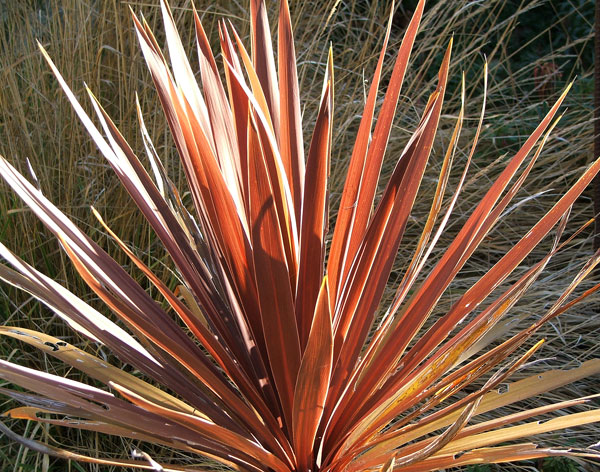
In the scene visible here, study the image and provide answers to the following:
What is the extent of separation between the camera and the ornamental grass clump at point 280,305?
3.19 ft

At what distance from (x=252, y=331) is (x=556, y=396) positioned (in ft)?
3.95

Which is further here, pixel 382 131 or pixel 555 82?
pixel 555 82

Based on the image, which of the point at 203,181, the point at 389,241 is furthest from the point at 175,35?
the point at 389,241

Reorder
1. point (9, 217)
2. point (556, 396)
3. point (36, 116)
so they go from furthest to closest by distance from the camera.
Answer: point (36, 116), point (9, 217), point (556, 396)

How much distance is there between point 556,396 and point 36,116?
1911mm

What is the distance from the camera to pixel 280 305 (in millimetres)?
930

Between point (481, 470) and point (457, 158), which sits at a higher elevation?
point (457, 158)

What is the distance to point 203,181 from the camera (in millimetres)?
1042

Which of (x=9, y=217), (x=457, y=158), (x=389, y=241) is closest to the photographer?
(x=389, y=241)

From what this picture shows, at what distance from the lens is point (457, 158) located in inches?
103

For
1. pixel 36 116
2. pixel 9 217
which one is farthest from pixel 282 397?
pixel 36 116

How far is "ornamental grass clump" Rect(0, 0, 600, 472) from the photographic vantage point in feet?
3.19

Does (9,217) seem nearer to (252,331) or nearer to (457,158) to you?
(252,331)

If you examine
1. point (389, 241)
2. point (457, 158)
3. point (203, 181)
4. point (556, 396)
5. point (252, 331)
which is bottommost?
point (556, 396)
